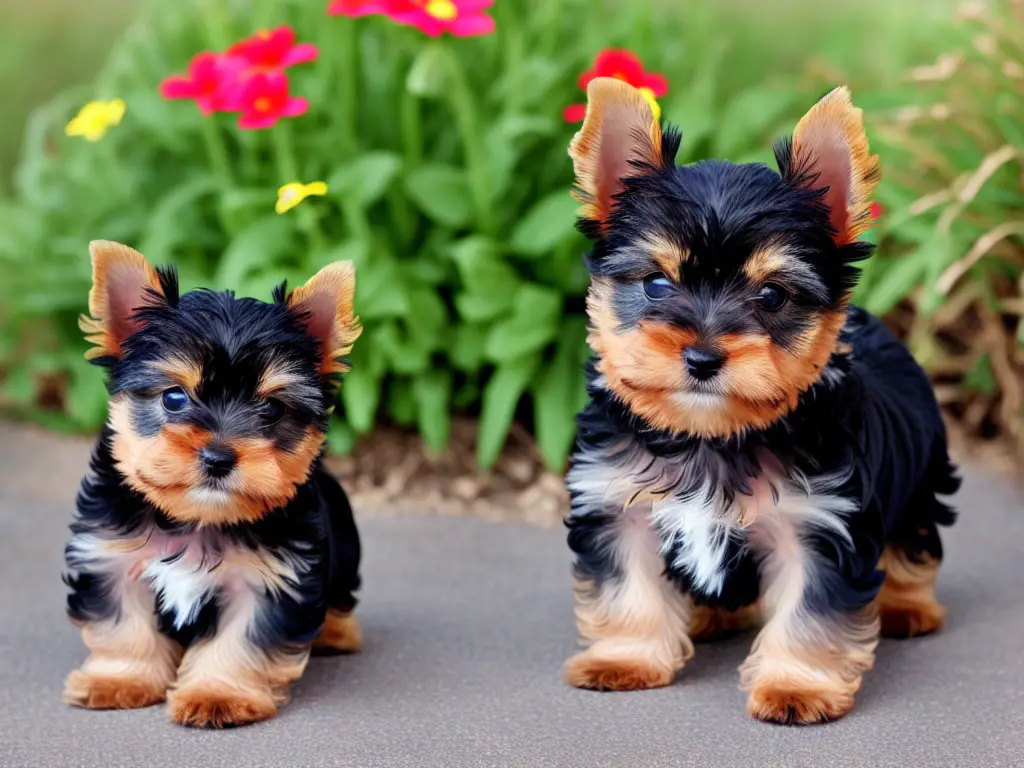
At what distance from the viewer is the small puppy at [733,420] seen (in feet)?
15.5

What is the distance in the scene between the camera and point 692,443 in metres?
5.11

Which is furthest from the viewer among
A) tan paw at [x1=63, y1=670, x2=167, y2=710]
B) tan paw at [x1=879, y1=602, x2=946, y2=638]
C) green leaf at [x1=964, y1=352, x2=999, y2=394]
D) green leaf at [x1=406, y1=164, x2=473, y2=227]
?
green leaf at [x1=964, y1=352, x2=999, y2=394]

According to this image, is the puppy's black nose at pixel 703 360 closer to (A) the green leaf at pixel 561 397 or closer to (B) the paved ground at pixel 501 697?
(B) the paved ground at pixel 501 697

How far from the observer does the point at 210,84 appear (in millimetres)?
7695

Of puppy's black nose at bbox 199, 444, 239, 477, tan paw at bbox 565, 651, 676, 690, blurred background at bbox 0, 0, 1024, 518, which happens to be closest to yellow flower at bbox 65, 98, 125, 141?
blurred background at bbox 0, 0, 1024, 518

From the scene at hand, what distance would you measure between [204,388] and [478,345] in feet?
12.6

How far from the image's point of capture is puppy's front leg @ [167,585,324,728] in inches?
198

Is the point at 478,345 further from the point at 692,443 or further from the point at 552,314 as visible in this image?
the point at 692,443

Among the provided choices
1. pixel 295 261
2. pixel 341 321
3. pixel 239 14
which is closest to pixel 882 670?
pixel 341 321

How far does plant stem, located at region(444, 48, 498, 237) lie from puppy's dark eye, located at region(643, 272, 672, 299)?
348 centimetres

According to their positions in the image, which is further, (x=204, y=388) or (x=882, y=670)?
(x=882, y=670)

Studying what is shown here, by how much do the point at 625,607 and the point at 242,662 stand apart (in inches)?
59.6

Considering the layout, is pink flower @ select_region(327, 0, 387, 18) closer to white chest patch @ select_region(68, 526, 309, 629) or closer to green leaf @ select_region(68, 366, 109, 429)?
green leaf @ select_region(68, 366, 109, 429)

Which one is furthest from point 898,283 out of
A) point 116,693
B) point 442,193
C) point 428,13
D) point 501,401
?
point 116,693
